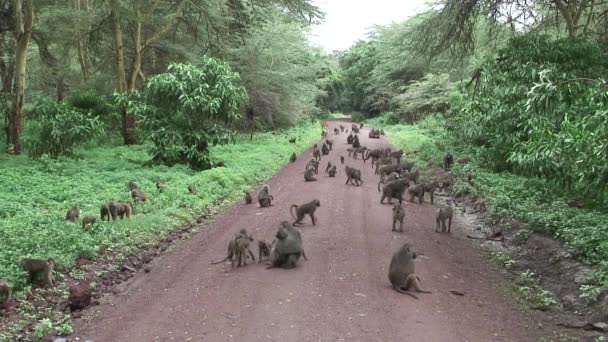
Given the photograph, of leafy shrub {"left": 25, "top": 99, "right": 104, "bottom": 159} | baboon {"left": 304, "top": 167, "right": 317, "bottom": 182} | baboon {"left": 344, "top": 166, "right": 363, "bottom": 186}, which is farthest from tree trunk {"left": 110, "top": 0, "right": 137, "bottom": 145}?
baboon {"left": 344, "top": 166, "right": 363, "bottom": 186}

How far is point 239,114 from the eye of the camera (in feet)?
64.6

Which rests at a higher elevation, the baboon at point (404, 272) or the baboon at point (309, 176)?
the baboon at point (309, 176)

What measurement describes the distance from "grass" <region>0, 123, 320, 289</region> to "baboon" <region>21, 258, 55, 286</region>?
126 millimetres

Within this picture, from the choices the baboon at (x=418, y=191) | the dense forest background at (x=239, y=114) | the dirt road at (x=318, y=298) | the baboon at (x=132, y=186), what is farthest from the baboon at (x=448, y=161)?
the baboon at (x=132, y=186)

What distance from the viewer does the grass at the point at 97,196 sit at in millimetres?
8484

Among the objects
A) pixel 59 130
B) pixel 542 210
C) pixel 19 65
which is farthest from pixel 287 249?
pixel 19 65

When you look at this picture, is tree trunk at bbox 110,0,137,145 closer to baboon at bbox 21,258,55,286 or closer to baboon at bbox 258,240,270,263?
baboon at bbox 258,240,270,263

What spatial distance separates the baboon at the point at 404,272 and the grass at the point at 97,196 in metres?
4.54

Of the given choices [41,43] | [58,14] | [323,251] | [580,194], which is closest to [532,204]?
[580,194]

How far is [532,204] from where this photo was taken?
38.5 feet

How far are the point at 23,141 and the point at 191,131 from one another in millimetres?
7630

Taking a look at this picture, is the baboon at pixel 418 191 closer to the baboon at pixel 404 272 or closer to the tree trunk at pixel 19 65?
the baboon at pixel 404 272

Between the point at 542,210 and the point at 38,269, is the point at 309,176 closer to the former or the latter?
the point at 542,210

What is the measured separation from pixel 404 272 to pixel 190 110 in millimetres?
11373
